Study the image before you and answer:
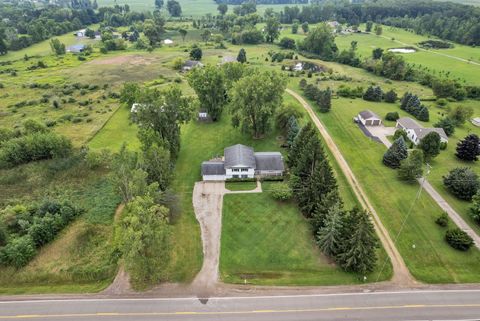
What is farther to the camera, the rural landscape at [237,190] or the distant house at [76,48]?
the distant house at [76,48]

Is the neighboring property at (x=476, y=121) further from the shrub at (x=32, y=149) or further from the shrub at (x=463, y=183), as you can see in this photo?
the shrub at (x=32, y=149)

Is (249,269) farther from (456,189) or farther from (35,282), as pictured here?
(456,189)

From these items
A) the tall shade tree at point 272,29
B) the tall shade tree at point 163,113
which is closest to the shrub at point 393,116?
the tall shade tree at point 163,113

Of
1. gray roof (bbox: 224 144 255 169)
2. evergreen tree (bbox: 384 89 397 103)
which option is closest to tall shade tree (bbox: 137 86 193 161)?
gray roof (bbox: 224 144 255 169)

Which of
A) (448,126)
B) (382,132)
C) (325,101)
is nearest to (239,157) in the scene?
(325,101)

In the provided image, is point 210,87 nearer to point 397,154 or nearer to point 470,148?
point 397,154

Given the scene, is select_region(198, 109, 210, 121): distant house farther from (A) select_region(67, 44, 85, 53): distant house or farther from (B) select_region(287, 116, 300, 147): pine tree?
(A) select_region(67, 44, 85, 53): distant house

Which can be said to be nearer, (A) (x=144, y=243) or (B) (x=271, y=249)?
(A) (x=144, y=243)
